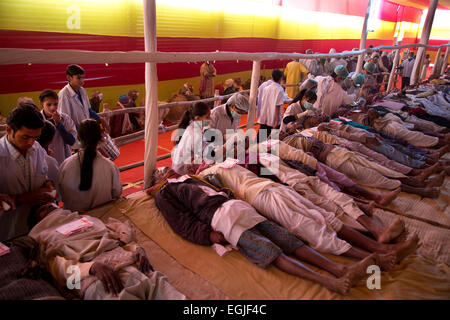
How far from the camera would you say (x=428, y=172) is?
3.64 meters

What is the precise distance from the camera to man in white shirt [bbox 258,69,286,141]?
4738 mm

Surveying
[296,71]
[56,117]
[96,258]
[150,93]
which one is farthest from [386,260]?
[296,71]

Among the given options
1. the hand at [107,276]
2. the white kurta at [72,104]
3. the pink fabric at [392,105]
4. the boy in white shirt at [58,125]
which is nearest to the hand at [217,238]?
the hand at [107,276]

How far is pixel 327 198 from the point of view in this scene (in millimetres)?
2949

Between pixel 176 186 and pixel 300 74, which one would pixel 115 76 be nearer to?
pixel 176 186

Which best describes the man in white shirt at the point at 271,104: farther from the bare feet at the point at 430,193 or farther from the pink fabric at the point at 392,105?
the pink fabric at the point at 392,105

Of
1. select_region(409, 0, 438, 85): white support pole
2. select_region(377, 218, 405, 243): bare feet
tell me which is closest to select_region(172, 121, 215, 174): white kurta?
select_region(377, 218, 405, 243): bare feet

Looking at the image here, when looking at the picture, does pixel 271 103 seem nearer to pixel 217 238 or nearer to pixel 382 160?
pixel 382 160

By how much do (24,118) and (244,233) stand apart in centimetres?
171

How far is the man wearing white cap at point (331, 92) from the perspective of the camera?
215 inches

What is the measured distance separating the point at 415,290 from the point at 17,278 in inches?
98.9

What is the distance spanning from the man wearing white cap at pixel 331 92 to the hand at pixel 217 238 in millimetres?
3791
